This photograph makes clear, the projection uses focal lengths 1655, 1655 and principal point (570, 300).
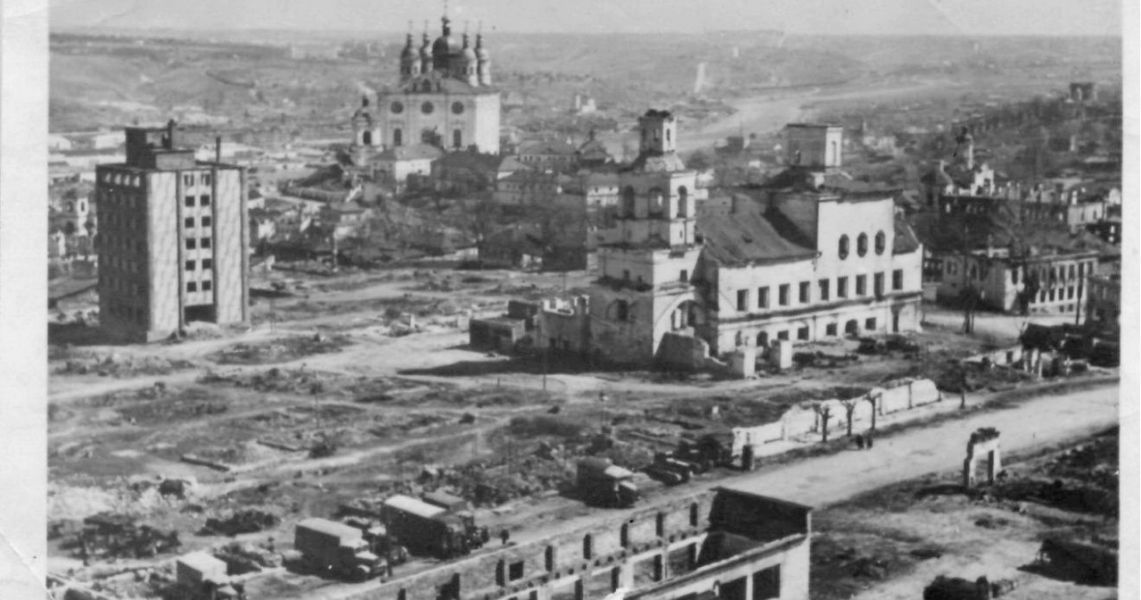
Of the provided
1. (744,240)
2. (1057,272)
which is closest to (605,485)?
(744,240)

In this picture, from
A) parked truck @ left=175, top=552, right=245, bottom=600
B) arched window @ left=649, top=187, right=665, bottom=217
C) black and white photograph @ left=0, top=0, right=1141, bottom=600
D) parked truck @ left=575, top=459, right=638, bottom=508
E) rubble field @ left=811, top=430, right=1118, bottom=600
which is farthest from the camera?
arched window @ left=649, top=187, right=665, bottom=217

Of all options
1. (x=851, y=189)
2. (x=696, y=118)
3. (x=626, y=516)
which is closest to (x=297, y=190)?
(x=696, y=118)

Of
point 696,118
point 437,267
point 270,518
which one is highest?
point 696,118

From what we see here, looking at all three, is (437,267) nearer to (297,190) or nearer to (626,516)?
(297,190)

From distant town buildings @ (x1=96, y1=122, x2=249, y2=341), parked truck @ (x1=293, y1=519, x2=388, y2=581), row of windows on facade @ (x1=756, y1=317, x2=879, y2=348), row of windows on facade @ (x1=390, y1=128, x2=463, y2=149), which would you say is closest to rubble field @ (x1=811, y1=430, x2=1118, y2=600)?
parked truck @ (x1=293, y1=519, x2=388, y2=581)

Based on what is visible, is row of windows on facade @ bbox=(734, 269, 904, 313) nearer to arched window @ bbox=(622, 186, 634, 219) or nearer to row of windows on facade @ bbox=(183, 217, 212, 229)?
arched window @ bbox=(622, 186, 634, 219)

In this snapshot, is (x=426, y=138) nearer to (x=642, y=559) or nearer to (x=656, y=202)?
(x=656, y=202)
